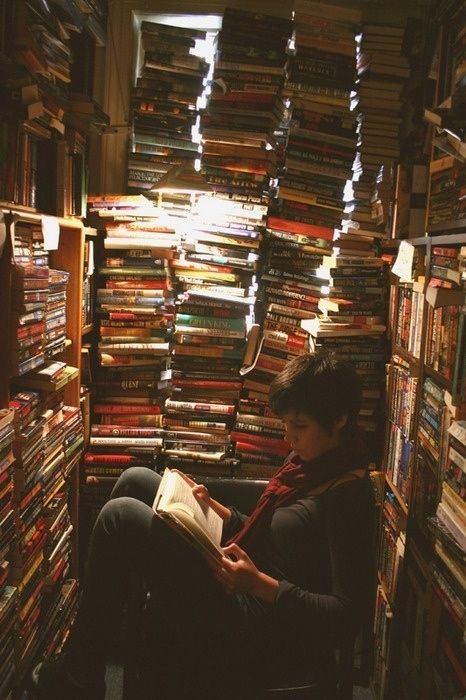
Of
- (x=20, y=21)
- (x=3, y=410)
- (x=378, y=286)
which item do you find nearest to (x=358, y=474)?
(x=3, y=410)

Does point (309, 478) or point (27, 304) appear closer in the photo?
point (309, 478)

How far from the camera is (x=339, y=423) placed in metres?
1.78

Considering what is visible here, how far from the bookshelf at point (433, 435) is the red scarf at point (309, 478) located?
0.23m

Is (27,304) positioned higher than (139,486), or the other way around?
(27,304)

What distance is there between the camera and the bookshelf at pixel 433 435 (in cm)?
159

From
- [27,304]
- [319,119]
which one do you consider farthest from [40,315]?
[319,119]

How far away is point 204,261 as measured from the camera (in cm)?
305

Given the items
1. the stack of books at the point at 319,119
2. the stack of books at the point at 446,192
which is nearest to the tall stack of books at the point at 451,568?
the stack of books at the point at 446,192

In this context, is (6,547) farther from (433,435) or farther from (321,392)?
(433,435)

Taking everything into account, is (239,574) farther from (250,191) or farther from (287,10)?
(287,10)

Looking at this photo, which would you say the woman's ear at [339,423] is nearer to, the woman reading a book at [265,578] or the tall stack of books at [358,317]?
the woman reading a book at [265,578]

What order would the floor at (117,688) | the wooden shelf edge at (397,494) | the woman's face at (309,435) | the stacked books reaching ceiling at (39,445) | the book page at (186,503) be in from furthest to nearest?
the floor at (117,688) → the wooden shelf edge at (397,494) → the stacked books reaching ceiling at (39,445) → the woman's face at (309,435) → the book page at (186,503)

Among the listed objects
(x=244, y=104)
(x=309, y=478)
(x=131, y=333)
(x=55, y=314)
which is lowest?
(x=309, y=478)

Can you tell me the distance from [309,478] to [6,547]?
2.79 ft
